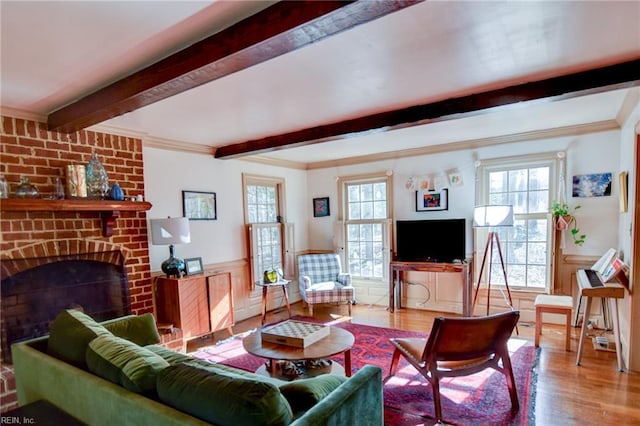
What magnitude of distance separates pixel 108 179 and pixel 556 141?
16.4ft

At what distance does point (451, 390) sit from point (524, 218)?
2.59 meters

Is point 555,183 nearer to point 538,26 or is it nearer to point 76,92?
point 538,26

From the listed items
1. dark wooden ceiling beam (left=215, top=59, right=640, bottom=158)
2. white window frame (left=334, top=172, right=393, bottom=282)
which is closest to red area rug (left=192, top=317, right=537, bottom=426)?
white window frame (left=334, top=172, right=393, bottom=282)

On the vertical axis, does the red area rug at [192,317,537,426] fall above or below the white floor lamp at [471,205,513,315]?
below

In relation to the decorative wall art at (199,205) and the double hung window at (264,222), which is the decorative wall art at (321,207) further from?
the decorative wall art at (199,205)

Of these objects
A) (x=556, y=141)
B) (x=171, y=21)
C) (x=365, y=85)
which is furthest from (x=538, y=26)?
(x=556, y=141)

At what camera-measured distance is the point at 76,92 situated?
2.43m

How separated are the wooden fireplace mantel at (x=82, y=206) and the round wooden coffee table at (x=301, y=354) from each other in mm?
1718

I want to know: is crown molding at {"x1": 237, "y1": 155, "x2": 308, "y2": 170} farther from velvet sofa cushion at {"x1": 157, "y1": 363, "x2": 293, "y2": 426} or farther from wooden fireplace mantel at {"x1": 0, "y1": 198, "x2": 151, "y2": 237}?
velvet sofa cushion at {"x1": 157, "y1": 363, "x2": 293, "y2": 426}

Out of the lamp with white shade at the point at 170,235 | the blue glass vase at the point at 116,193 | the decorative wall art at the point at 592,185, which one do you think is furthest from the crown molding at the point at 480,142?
the blue glass vase at the point at 116,193

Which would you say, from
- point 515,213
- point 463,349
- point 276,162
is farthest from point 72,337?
point 515,213

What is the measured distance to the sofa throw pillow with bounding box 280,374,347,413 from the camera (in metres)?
1.38

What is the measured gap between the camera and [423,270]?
4.59 m

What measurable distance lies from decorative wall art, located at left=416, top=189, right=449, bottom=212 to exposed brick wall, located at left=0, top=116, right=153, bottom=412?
11.9ft
